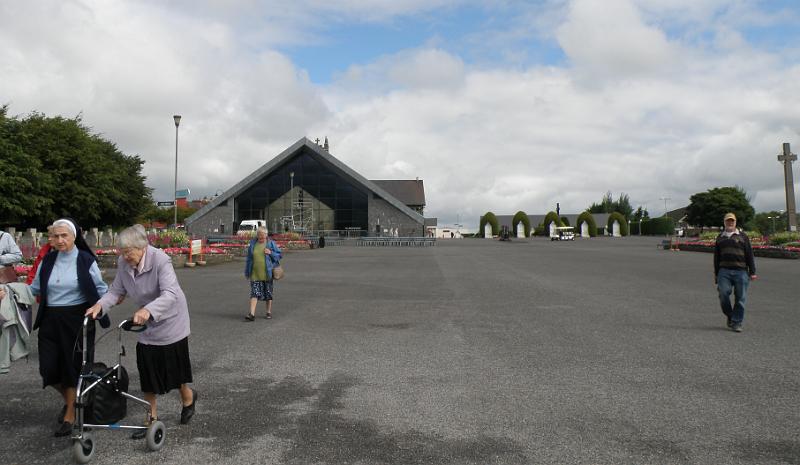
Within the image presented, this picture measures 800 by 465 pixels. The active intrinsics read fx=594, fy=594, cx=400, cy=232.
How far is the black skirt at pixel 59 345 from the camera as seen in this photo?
4223mm

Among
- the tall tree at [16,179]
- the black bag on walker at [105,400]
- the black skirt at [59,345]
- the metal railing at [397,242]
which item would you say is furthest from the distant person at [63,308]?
the metal railing at [397,242]

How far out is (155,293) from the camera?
4.21 meters

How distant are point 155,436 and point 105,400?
404 millimetres

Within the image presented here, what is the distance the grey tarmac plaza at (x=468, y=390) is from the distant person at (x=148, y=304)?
41 cm

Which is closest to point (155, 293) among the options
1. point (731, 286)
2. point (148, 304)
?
point (148, 304)

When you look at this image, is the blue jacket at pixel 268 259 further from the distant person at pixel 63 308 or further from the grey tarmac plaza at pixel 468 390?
the distant person at pixel 63 308

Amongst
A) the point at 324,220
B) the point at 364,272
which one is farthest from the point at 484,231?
the point at 364,272

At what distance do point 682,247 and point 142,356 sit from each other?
4027cm

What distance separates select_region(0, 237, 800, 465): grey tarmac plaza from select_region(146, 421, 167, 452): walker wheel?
87 mm

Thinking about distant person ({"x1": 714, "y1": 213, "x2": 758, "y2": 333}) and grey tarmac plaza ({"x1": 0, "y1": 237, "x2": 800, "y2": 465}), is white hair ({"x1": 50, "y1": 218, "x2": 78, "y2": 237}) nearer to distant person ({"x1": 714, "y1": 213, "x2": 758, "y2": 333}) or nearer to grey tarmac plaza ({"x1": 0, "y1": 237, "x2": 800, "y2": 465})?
grey tarmac plaza ({"x1": 0, "y1": 237, "x2": 800, "y2": 465})

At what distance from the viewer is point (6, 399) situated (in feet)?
16.6

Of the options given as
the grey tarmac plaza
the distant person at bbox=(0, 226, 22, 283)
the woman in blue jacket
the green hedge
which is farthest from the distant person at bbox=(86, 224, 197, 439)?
the green hedge

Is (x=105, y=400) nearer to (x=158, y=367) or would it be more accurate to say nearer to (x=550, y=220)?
(x=158, y=367)

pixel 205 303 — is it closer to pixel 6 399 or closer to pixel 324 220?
pixel 6 399
